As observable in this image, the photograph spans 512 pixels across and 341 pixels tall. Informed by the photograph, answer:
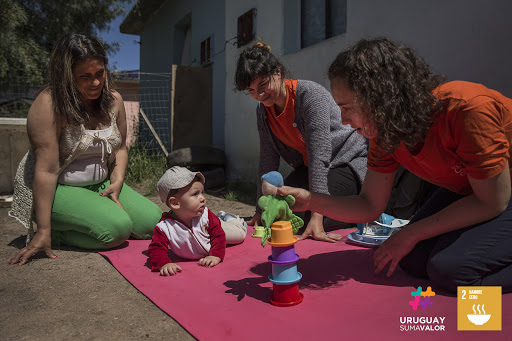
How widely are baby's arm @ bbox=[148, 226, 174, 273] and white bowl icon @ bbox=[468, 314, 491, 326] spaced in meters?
1.53

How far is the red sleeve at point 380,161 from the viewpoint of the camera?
6.52 ft

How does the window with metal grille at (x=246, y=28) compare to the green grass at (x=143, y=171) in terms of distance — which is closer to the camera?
the window with metal grille at (x=246, y=28)

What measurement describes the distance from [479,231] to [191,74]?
6.25 meters

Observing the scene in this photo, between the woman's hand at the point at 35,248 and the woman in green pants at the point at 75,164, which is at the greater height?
the woman in green pants at the point at 75,164

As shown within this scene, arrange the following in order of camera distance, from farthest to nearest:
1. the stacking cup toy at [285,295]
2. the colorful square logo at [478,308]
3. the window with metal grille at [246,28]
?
the window with metal grille at [246,28] < the stacking cup toy at [285,295] < the colorful square logo at [478,308]

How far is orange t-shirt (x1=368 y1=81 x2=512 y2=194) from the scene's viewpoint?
5.17ft

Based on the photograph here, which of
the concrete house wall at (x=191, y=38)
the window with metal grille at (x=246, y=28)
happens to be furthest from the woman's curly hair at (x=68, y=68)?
the concrete house wall at (x=191, y=38)

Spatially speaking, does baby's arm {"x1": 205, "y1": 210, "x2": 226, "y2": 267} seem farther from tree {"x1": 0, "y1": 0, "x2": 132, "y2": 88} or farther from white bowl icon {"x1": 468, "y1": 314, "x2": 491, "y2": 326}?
tree {"x1": 0, "y1": 0, "x2": 132, "y2": 88}

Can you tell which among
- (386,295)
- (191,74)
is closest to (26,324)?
(386,295)

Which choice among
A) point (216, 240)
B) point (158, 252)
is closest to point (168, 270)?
point (158, 252)

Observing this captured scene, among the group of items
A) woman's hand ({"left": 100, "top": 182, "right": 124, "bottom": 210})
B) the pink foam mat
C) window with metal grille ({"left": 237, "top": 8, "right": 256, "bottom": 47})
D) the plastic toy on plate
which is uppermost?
window with metal grille ({"left": 237, "top": 8, "right": 256, "bottom": 47})

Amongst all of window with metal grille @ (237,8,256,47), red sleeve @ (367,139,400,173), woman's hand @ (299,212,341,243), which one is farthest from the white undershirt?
window with metal grille @ (237,8,256,47)

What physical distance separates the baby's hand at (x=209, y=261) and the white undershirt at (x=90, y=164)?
1129 mm

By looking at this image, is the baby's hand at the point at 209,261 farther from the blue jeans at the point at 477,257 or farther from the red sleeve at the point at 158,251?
the blue jeans at the point at 477,257
